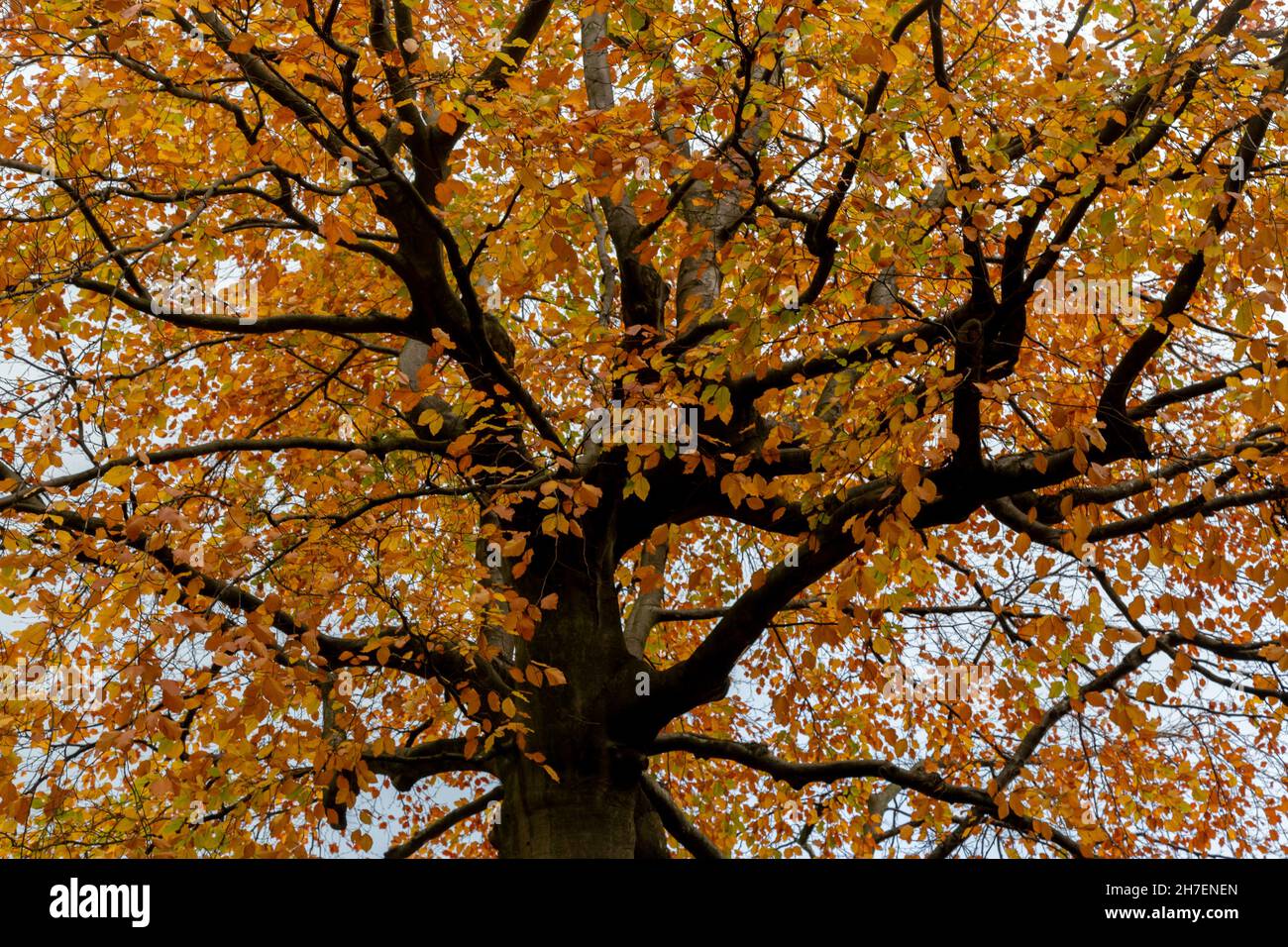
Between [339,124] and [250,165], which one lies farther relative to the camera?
[339,124]

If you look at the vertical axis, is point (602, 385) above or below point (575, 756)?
above

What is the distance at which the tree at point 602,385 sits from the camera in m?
5.73

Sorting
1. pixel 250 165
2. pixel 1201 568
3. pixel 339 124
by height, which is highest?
pixel 339 124

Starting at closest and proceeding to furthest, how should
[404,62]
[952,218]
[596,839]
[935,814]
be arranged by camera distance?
[404,62]
[952,218]
[596,839]
[935,814]

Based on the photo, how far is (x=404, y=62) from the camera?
242 inches

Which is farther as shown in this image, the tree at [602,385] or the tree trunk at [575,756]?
the tree trunk at [575,756]

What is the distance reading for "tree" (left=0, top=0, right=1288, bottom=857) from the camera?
5.73 metres

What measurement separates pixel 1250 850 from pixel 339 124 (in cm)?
1254

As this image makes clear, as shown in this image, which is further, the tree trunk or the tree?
the tree trunk

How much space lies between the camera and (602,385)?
705 centimetres
